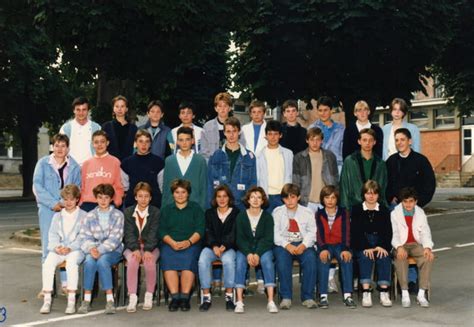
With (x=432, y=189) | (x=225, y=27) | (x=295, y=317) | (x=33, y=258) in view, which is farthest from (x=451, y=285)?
(x=225, y=27)

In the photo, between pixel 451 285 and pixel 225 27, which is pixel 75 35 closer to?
pixel 225 27

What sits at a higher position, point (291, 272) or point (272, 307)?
point (291, 272)

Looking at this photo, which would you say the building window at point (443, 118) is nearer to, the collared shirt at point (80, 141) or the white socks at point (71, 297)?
the collared shirt at point (80, 141)

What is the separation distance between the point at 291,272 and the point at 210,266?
2.98ft

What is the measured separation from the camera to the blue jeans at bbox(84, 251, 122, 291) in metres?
7.32

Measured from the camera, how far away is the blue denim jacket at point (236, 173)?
8.13 metres

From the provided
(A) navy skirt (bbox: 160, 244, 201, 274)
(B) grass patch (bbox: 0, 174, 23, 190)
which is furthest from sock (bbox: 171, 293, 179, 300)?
(B) grass patch (bbox: 0, 174, 23, 190)

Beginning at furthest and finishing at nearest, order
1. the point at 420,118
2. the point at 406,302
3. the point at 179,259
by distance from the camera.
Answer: the point at 420,118 → the point at 179,259 → the point at 406,302

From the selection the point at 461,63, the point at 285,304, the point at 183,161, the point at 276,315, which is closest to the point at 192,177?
the point at 183,161

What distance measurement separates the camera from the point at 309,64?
19328 millimetres

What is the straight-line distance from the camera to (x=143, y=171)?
8.11 m

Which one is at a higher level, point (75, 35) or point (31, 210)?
point (75, 35)

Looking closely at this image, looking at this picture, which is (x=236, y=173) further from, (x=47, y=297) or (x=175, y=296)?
(x=47, y=297)

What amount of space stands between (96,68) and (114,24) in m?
2.10
